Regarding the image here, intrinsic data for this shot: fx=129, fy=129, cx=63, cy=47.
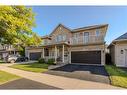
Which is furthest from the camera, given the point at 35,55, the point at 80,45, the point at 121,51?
the point at 35,55

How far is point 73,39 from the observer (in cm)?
2105

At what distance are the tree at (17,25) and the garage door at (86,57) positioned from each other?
911 cm

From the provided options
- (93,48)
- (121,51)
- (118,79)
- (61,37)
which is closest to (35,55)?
(61,37)

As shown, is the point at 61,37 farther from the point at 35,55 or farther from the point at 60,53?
the point at 35,55

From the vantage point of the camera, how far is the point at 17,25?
8.89 metres

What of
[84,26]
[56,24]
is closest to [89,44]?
[84,26]

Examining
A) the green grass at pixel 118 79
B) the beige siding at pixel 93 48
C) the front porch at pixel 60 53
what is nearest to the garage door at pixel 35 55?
the front porch at pixel 60 53

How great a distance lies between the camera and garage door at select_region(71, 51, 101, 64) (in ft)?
60.7

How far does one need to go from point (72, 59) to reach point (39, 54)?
9.44 meters

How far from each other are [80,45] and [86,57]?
206 centimetres

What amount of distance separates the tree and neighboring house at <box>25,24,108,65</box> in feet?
27.4

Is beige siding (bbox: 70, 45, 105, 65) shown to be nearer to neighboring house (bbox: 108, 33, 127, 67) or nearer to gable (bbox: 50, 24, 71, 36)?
neighboring house (bbox: 108, 33, 127, 67)

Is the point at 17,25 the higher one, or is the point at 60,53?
the point at 17,25
